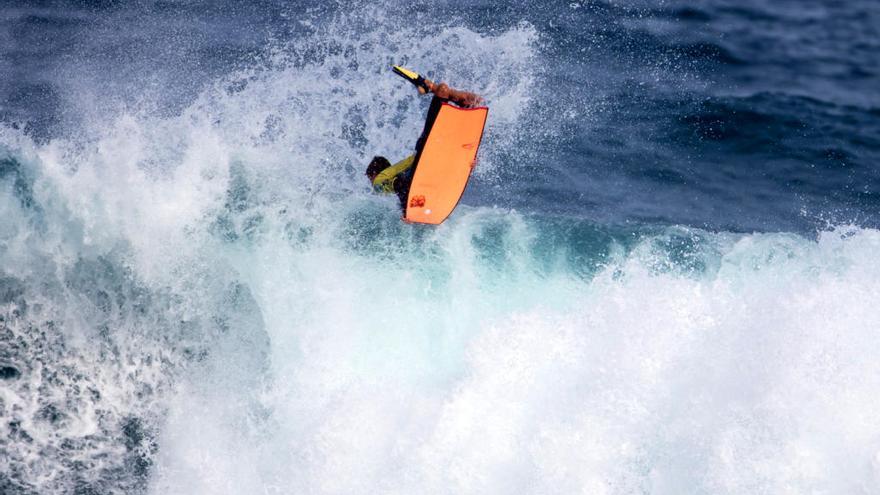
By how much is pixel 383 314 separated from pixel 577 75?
5.74 m

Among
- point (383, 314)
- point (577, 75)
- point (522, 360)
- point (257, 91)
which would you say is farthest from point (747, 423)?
point (257, 91)

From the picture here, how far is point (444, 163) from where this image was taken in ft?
35.0

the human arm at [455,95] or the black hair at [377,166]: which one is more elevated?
the human arm at [455,95]

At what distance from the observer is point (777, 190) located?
523 inches

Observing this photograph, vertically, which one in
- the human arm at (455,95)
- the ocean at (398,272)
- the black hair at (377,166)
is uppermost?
the human arm at (455,95)

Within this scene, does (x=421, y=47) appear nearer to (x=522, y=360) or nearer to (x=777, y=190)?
(x=522, y=360)

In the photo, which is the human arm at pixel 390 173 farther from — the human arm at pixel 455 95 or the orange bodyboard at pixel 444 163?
the human arm at pixel 455 95

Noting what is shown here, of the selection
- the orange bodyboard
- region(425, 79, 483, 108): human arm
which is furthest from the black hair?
region(425, 79, 483, 108): human arm

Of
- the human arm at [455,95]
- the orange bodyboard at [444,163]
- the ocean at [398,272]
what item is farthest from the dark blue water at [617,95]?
the human arm at [455,95]

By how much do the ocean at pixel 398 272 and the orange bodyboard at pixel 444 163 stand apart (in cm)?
68

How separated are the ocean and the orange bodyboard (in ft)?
A: 2.24

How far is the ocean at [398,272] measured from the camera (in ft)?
32.1

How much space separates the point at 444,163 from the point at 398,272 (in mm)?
1601

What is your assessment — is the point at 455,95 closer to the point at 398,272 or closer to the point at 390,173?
the point at 390,173
